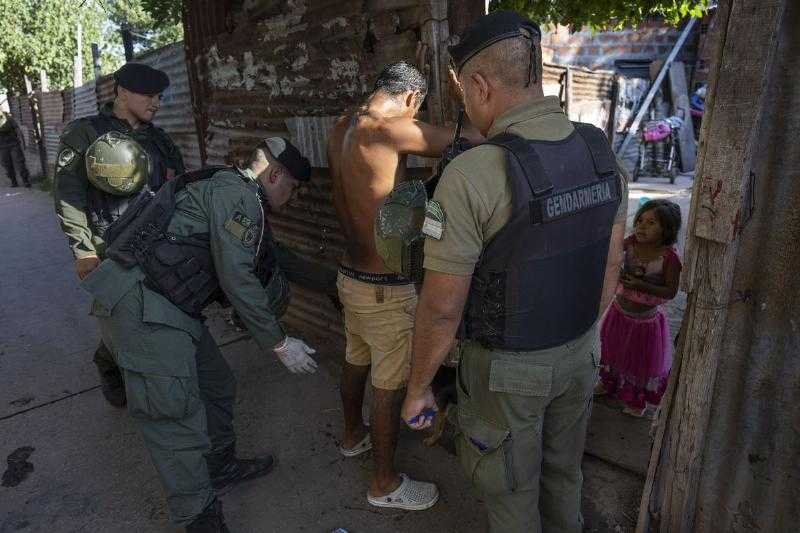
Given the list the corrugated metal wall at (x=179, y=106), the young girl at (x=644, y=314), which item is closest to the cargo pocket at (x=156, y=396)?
the young girl at (x=644, y=314)

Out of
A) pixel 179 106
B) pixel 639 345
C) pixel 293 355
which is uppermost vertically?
pixel 179 106

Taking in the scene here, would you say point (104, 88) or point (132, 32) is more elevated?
point (132, 32)

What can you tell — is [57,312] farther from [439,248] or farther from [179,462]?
[439,248]

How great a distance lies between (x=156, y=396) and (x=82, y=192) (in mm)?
1696

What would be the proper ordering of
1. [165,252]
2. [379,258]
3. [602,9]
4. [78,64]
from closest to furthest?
[165,252] → [379,258] → [602,9] → [78,64]

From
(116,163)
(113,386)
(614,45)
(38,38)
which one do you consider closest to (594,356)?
(116,163)

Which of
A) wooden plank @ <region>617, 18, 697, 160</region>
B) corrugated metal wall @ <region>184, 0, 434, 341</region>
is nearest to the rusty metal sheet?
corrugated metal wall @ <region>184, 0, 434, 341</region>

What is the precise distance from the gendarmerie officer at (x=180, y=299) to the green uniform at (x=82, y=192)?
1.14 meters

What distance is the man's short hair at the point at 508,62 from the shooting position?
1.47 m

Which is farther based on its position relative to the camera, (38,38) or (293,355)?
(38,38)

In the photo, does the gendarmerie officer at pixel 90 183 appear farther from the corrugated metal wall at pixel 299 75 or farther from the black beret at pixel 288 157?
the black beret at pixel 288 157

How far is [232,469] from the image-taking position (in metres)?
2.61

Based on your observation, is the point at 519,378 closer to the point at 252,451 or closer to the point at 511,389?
the point at 511,389

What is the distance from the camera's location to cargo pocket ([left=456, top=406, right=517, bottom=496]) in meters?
1.63
